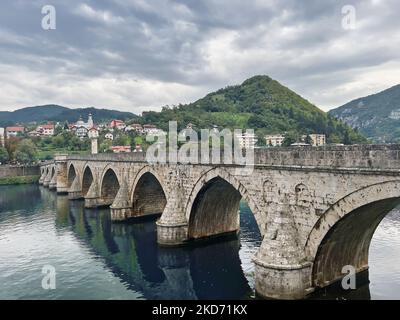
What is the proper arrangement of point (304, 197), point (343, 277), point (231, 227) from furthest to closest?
1. point (231, 227)
2. point (343, 277)
3. point (304, 197)

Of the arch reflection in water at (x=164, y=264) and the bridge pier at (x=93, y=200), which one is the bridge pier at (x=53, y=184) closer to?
the bridge pier at (x=93, y=200)

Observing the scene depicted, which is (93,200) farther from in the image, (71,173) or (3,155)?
(3,155)

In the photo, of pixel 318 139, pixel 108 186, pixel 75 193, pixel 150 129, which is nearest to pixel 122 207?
pixel 108 186

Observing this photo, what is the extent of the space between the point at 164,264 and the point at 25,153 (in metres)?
78.4

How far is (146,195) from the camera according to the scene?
108ft

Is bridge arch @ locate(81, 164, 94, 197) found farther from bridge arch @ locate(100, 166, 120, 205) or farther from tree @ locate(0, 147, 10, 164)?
tree @ locate(0, 147, 10, 164)

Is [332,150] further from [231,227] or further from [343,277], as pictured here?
[231,227]

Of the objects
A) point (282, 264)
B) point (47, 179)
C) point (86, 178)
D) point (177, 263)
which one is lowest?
point (177, 263)

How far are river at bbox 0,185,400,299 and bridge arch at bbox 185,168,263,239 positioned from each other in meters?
1.06

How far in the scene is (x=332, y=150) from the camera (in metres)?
13.3

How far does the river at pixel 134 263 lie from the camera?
17391 mm

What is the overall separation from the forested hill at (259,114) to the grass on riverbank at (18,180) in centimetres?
4618
